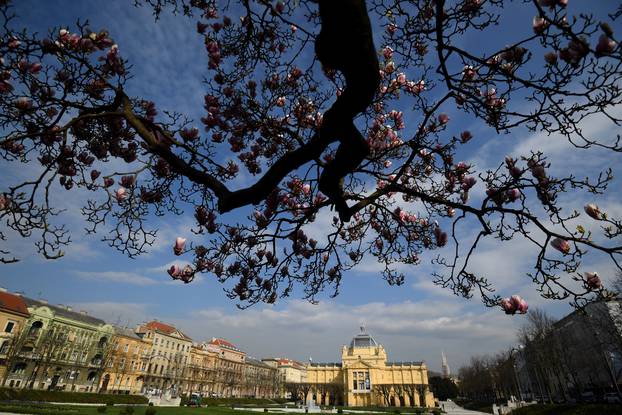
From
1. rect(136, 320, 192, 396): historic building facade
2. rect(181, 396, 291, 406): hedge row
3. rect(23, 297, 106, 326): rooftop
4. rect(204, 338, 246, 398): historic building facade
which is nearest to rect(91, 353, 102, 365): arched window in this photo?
rect(23, 297, 106, 326): rooftop

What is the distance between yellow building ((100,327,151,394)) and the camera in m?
59.4

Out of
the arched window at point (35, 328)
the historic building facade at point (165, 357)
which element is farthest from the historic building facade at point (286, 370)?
the arched window at point (35, 328)

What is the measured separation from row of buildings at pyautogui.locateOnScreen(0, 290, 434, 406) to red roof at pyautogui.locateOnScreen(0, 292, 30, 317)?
0.53ft

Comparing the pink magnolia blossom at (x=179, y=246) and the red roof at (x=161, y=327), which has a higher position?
the red roof at (x=161, y=327)

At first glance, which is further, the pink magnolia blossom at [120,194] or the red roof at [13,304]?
the red roof at [13,304]

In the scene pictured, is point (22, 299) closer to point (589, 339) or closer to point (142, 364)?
point (142, 364)

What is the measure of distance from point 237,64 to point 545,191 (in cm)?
493

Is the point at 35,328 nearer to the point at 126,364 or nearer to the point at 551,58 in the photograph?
the point at 126,364

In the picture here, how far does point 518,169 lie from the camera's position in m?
4.05

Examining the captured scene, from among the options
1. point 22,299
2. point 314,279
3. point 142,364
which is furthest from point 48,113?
point 142,364

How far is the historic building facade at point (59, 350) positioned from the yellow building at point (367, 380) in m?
45.8

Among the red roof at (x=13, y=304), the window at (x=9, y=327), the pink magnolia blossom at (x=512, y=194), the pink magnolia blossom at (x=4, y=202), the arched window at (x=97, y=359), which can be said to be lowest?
the pink magnolia blossom at (x=4, y=202)

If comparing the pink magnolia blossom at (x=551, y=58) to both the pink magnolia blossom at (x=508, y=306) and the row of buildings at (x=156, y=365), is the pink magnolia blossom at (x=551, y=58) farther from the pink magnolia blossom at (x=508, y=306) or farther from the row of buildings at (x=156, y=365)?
the row of buildings at (x=156, y=365)

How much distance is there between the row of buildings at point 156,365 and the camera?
4728 cm
